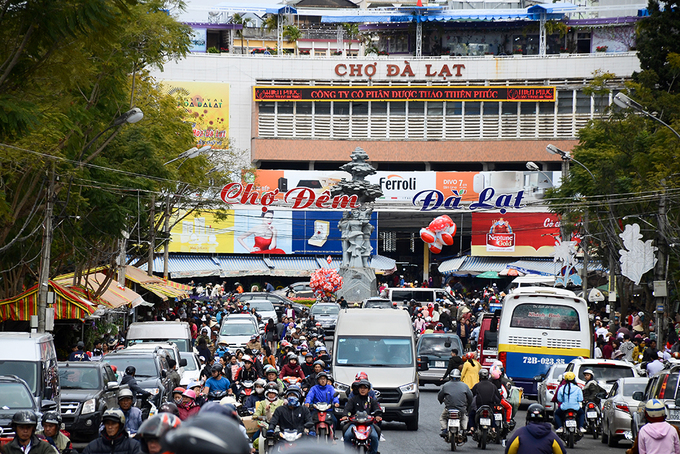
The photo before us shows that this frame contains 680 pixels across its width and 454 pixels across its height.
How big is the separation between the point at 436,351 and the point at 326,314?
49.8 ft

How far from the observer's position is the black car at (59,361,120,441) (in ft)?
59.8

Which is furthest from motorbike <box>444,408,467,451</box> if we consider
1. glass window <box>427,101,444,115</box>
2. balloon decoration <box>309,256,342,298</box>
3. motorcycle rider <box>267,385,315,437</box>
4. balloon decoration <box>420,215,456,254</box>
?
glass window <box>427,101,444,115</box>

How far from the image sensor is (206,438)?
3168mm

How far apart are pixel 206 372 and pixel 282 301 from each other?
32.2 metres

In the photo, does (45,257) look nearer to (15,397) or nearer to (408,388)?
(15,397)

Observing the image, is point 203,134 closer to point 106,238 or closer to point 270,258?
point 270,258

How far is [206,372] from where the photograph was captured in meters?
20.9

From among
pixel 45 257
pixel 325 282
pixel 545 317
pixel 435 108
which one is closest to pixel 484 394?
pixel 545 317

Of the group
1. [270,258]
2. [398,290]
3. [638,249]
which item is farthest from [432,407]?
[270,258]

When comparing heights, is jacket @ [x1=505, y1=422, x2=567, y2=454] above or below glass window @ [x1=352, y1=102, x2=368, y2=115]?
below

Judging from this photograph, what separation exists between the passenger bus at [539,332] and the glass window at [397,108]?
55.3 m

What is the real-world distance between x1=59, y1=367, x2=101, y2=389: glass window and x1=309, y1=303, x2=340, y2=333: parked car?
23388 mm

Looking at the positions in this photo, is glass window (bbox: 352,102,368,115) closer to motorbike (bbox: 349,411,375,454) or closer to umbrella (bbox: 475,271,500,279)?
umbrella (bbox: 475,271,500,279)

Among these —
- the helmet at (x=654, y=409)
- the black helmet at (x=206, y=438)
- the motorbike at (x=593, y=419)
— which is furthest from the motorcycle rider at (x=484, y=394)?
the black helmet at (x=206, y=438)
